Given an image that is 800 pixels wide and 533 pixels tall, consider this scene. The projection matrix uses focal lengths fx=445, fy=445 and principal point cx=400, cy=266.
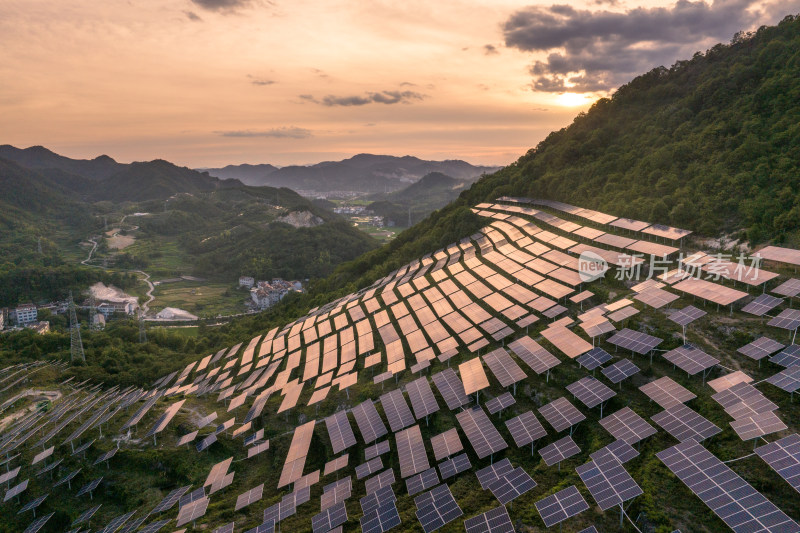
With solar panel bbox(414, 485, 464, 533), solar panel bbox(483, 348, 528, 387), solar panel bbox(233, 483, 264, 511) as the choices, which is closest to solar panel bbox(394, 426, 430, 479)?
solar panel bbox(414, 485, 464, 533)

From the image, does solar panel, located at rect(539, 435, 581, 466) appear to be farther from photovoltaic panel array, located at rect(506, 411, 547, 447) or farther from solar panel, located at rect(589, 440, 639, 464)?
solar panel, located at rect(589, 440, 639, 464)

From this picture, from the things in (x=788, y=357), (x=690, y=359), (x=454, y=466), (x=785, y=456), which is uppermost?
(x=788, y=357)

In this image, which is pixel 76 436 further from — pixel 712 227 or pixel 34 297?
pixel 34 297

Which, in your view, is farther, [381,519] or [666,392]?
[666,392]

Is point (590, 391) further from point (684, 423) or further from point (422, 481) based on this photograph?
point (422, 481)

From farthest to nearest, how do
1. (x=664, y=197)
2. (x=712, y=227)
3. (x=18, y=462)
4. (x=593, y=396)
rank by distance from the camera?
(x=664, y=197), (x=712, y=227), (x=18, y=462), (x=593, y=396)

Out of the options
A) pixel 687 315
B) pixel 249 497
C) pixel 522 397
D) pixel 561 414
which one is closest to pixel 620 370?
pixel 561 414

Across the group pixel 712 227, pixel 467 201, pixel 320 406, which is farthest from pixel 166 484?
pixel 467 201
